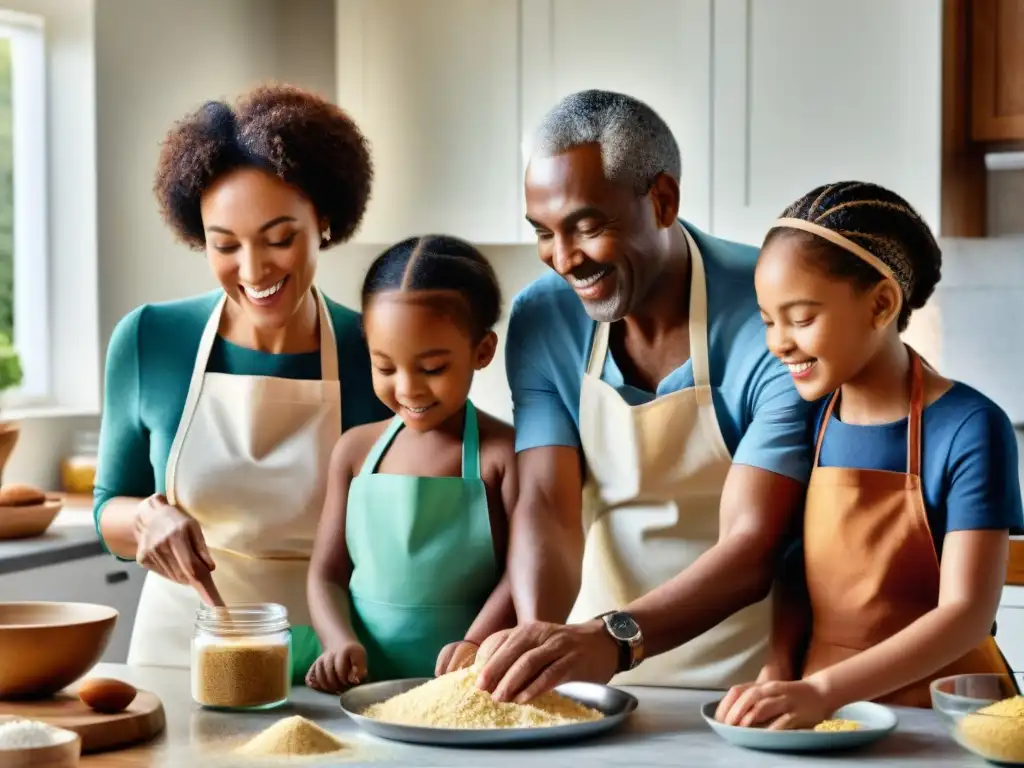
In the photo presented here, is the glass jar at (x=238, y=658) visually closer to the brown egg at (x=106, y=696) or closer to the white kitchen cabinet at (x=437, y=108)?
the brown egg at (x=106, y=696)

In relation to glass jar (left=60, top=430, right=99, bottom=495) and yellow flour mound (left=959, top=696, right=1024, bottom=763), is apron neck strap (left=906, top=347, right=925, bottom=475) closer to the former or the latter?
yellow flour mound (left=959, top=696, right=1024, bottom=763)

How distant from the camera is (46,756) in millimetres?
1229

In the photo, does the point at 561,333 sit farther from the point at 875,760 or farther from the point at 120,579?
the point at 120,579

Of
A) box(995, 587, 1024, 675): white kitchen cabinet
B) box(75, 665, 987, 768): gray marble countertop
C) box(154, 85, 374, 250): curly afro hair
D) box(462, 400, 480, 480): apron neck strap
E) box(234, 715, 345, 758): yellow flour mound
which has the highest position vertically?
box(154, 85, 374, 250): curly afro hair

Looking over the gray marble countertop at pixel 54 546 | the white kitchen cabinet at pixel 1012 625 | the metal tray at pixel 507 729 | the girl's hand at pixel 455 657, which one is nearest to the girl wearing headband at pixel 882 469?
the metal tray at pixel 507 729

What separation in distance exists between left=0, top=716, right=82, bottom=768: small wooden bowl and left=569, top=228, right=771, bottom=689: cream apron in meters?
0.71

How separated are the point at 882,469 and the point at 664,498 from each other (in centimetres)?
31

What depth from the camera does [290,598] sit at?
186 centimetres

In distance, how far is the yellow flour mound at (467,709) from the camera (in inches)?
53.7

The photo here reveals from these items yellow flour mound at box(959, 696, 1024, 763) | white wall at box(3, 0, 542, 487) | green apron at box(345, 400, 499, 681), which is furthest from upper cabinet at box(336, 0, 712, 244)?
yellow flour mound at box(959, 696, 1024, 763)

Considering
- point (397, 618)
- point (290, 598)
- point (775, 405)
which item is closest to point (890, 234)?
point (775, 405)

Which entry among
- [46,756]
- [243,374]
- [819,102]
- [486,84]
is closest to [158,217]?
[486,84]

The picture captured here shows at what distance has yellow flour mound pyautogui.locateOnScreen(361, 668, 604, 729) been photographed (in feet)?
4.48

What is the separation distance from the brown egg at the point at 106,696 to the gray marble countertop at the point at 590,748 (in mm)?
50
